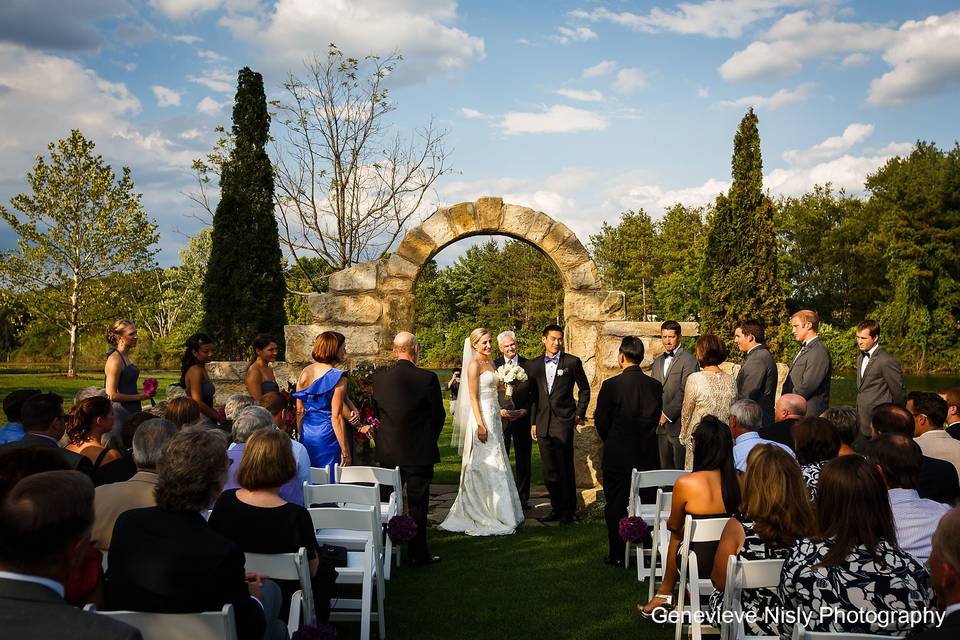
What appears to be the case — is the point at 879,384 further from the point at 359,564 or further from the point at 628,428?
the point at 359,564

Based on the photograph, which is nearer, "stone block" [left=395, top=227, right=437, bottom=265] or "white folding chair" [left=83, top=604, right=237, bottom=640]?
"white folding chair" [left=83, top=604, right=237, bottom=640]

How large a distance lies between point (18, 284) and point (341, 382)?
78.8 ft

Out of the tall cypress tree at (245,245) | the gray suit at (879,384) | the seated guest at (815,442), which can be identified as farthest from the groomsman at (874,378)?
the tall cypress tree at (245,245)

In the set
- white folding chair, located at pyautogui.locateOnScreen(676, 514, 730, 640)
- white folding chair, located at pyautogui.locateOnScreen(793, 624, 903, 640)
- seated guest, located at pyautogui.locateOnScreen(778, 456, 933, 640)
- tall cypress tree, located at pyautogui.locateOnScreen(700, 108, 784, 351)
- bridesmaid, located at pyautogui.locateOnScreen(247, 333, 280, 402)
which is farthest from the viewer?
tall cypress tree, located at pyautogui.locateOnScreen(700, 108, 784, 351)

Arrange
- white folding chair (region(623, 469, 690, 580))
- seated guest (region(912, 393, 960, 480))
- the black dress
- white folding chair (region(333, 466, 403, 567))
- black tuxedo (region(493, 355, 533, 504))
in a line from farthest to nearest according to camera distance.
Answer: black tuxedo (region(493, 355, 533, 504)), white folding chair (region(333, 466, 403, 567)), white folding chair (region(623, 469, 690, 580)), seated guest (region(912, 393, 960, 480)), the black dress

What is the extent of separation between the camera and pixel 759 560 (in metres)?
3.23

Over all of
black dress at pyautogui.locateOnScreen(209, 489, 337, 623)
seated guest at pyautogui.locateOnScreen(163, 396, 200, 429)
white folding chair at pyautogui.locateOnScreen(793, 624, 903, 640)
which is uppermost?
seated guest at pyautogui.locateOnScreen(163, 396, 200, 429)

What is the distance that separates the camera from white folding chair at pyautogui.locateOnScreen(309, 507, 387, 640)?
4.03 meters

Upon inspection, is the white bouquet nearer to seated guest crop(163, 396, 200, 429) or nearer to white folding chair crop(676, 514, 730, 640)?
seated guest crop(163, 396, 200, 429)

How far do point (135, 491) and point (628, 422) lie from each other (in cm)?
392

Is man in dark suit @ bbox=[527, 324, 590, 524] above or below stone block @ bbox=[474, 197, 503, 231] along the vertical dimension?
below

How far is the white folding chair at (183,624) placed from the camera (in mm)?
2424

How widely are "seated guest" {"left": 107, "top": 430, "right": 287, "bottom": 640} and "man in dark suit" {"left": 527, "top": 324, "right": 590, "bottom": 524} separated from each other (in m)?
4.77

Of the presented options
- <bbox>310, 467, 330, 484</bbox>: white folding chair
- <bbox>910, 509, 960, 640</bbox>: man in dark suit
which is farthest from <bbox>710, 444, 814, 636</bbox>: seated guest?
<bbox>310, 467, 330, 484</bbox>: white folding chair
